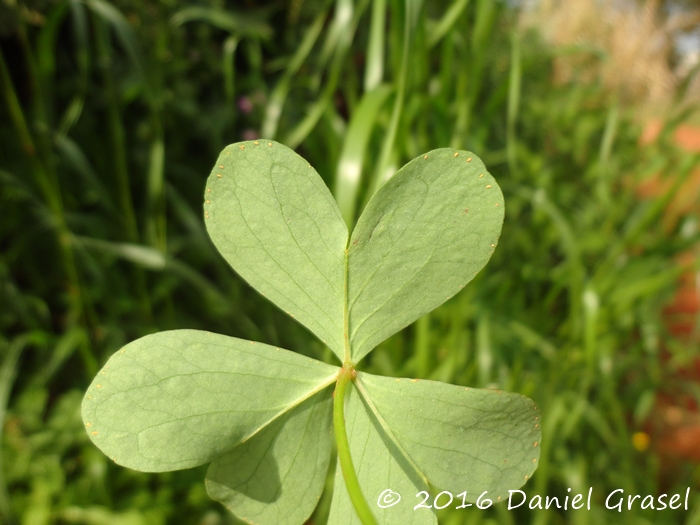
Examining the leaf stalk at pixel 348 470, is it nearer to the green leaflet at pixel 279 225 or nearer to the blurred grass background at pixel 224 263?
the green leaflet at pixel 279 225

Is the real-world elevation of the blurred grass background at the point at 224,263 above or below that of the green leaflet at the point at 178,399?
above

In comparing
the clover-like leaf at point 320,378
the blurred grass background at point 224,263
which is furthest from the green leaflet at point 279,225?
the blurred grass background at point 224,263

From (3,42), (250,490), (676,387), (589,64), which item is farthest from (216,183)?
(589,64)

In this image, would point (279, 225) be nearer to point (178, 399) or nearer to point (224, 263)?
point (178, 399)

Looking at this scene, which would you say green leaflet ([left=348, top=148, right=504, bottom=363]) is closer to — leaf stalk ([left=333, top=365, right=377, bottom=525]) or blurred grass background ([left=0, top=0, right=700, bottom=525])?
leaf stalk ([left=333, top=365, right=377, bottom=525])

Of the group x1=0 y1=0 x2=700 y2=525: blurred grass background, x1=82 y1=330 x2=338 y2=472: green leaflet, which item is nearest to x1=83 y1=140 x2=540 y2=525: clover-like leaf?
x1=82 y1=330 x2=338 y2=472: green leaflet
